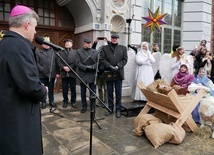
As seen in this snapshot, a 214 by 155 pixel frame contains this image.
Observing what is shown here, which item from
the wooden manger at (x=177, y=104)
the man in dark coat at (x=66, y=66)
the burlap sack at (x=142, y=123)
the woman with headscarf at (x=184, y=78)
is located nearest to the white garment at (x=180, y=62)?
the woman with headscarf at (x=184, y=78)

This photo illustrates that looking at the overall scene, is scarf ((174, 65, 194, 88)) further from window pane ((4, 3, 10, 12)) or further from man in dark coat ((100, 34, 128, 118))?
window pane ((4, 3, 10, 12))

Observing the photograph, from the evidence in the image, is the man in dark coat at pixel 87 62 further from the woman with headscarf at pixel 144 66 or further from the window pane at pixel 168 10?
the window pane at pixel 168 10

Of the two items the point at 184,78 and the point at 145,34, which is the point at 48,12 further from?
the point at 184,78

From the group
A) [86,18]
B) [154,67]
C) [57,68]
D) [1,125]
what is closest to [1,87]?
[1,125]

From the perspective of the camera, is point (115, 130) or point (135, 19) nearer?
point (115, 130)

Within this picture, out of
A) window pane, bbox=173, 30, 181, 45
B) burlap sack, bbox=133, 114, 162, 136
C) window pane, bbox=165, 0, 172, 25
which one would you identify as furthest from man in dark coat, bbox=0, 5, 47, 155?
window pane, bbox=173, 30, 181, 45

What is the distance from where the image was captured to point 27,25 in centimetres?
185

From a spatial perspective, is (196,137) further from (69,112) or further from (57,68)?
(57,68)

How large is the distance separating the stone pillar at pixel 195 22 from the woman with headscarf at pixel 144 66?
4.95 metres

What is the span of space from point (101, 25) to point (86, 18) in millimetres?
581

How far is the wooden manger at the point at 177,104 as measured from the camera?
3365mm

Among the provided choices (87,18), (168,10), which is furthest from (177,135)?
(168,10)

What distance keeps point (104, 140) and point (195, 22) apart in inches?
315

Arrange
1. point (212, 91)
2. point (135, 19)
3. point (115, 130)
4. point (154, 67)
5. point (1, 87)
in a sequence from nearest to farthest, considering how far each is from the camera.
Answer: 1. point (1, 87)
2. point (115, 130)
3. point (212, 91)
4. point (154, 67)
5. point (135, 19)
